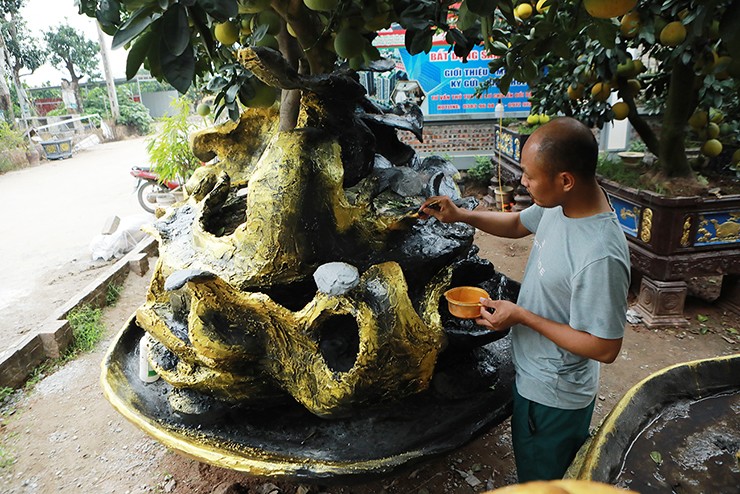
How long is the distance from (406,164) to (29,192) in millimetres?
11411

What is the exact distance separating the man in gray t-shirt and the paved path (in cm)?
442

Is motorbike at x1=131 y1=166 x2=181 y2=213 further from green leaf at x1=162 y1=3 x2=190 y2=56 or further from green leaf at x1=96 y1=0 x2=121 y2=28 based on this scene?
green leaf at x1=162 y1=3 x2=190 y2=56

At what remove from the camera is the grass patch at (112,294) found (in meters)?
4.55

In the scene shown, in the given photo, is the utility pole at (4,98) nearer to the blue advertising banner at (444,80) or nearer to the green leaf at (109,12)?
the blue advertising banner at (444,80)

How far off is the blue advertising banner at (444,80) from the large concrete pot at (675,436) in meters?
6.69

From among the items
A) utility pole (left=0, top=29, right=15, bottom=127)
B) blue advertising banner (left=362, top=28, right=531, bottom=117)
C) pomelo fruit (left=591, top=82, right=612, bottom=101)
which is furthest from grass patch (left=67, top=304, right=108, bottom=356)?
utility pole (left=0, top=29, right=15, bottom=127)

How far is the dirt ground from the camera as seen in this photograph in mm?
2291

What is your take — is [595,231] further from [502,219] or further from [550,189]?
[502,219]

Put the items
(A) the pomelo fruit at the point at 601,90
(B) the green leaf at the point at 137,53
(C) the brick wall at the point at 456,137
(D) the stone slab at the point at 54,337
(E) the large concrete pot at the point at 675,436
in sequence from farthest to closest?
(C) the brick wall at the point at 456,137 → (A) the pomelo fruit at the point at 601,90 → (D) the stone slab at the point at 54,337 → (E) the large concrete pot at the point at 675,436 → (B) the green leaf at the point at 137,53

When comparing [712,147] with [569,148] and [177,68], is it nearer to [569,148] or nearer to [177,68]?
[569,148]

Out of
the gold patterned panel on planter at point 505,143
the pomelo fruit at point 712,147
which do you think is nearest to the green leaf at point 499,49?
the pomelo fruit at point 712,147

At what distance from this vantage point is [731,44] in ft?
3.18

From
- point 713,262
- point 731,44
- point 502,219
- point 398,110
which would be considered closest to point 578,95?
point 713,262

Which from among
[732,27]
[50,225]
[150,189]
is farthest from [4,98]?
[732,27]
